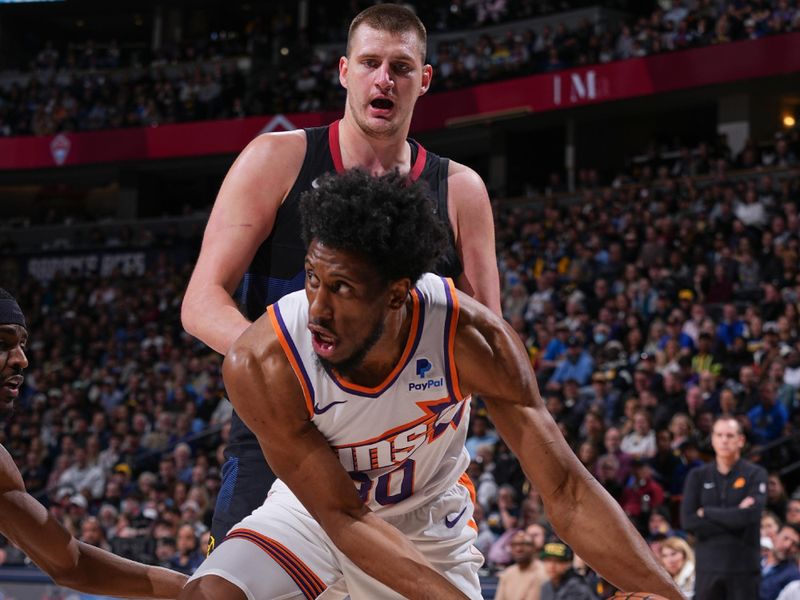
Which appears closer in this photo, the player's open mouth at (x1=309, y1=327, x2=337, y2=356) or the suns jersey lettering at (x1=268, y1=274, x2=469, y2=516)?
the player's open mouth at (x1=309, y1=327, x2=337, y2=356)

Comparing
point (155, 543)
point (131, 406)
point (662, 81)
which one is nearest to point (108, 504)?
point (155, 543)

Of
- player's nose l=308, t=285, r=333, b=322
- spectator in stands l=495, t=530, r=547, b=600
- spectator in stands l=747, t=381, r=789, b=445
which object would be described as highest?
player's nose l=308, t=285, r=333, b=322

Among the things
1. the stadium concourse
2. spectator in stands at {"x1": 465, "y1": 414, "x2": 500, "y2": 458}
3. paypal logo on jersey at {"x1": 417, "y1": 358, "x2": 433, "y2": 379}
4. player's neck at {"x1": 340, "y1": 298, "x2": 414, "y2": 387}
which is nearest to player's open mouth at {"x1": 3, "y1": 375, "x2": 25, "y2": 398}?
player's neck at {"x1": 340, "y1": 298, "x2": 414, "y2": 387}

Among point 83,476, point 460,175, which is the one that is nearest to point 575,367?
point 83,476

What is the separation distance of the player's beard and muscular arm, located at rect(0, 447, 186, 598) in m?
1.33

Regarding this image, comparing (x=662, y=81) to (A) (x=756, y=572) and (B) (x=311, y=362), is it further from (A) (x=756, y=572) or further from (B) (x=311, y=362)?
(B) (x=311, y=362)

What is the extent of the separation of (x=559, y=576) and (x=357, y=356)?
5817 millimetres

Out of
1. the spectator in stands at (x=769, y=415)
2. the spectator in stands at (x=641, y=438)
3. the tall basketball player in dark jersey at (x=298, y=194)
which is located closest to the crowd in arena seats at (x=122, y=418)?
the spectator in stands at (x=641, y=438)

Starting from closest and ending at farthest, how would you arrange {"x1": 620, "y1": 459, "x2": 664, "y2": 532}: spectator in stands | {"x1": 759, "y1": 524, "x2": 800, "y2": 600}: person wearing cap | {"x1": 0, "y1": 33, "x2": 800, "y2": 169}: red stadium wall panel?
{"x1": 759, "y1": 524, "x2": 800, "y2": 600}: person wearing cap
{"x1": 620, "y1": 459, "x2": 664, "y2": 532}: spectator in stands
{"x1": 0, "y1": 33, "x2": 800, "y2": 169}: red stadium wall panel

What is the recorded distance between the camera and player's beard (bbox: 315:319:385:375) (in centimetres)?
300

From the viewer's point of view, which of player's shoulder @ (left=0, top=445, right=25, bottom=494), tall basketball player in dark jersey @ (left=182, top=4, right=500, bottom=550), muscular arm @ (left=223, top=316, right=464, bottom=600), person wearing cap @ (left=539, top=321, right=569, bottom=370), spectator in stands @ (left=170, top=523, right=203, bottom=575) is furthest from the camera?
person wearing cap @ (left=539, top=321, right=569, bottom=370)

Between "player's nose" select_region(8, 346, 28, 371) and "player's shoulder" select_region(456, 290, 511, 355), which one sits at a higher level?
"player's shoulder" select_region(456, 290, 511, 355)

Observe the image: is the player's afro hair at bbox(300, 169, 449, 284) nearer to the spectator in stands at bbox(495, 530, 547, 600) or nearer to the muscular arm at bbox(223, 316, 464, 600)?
the muscular arm at bbox(223, 316, 464, 600)

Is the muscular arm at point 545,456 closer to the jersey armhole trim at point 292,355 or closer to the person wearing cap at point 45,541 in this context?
the jersey armhole trim at point 292,355
